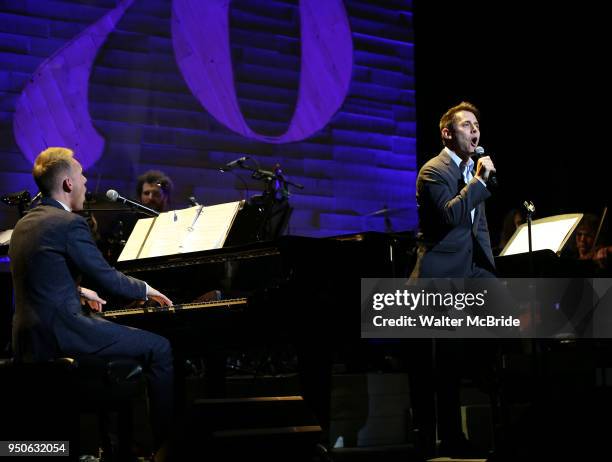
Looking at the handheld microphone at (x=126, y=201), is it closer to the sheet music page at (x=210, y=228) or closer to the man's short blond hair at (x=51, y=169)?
the sheet music page at (x=210, y=228)

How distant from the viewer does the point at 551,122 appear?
8.07 m

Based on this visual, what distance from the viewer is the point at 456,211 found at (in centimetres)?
365

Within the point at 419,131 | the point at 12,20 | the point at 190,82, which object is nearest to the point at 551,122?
the point at 419,131

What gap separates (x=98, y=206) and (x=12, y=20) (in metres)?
2.14

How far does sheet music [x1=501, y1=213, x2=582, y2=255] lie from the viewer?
4.35m

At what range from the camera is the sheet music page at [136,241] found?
14.7 ft

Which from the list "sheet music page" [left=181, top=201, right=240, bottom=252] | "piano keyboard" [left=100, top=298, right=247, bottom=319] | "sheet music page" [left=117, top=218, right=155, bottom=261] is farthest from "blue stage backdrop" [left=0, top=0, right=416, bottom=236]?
"piano keyboard" [left=100, top=298, right=247, bottom=319]

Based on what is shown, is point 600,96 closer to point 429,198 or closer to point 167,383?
point 429,198

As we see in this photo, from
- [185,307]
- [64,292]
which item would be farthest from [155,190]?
[64,292]

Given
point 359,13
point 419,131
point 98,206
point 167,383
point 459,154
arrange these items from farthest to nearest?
point 419,131
point 359,13
point 98,206
point 459,154
point 167,383

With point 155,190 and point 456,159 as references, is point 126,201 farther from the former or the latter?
point 456,159

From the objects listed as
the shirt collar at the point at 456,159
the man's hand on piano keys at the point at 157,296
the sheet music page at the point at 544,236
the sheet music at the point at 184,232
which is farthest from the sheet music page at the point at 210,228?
the sheet music page at the point at 544,236

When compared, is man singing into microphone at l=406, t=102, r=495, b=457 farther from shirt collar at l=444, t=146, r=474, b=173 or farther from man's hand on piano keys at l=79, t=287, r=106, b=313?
man's hand on piano keys at l=79, t=287, r=106, b=313

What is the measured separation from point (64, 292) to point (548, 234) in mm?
2747
